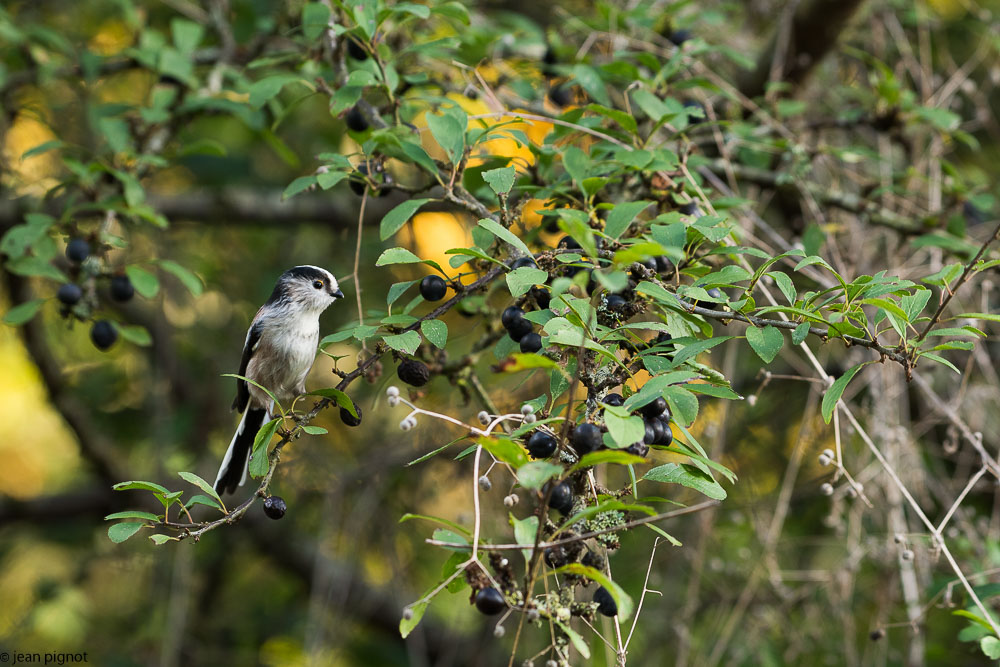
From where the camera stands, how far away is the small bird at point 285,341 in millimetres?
3133

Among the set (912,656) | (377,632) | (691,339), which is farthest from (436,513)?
(691,339)

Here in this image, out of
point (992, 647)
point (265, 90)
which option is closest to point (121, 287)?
point (265, 90)

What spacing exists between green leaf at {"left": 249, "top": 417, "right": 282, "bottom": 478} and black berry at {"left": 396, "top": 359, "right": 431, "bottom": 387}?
0.39 m

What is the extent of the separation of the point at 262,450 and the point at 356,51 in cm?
156

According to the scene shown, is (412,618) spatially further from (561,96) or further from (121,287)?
(561,96)

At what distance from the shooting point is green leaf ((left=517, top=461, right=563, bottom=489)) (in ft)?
4.85

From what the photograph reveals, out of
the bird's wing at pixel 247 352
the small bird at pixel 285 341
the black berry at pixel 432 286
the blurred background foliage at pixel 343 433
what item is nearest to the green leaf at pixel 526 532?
the black berry at pixel 432 286

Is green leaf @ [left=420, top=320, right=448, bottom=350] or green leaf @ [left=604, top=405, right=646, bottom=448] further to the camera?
green leaf @ [left=420, top=320, right=448, bottom=350]

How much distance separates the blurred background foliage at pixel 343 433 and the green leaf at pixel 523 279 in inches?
73.8

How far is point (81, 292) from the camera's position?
3.24m

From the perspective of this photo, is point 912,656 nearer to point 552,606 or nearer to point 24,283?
point 552,606

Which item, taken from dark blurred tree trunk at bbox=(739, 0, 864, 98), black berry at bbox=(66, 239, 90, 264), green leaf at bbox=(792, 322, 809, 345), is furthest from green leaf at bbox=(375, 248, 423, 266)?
dark blurred tree trunk at bbox=(739, 0, 864, 98)

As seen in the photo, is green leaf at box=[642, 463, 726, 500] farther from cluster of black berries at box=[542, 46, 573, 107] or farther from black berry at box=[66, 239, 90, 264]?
black berry at box=[66, 239, 90, 264]

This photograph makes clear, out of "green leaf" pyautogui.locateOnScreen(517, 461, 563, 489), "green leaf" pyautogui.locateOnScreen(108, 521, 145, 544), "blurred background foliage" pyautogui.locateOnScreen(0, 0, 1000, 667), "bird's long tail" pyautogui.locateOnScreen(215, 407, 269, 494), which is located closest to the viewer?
"green leaf" pyautogui.locateOnScreen(517, 461, 563, 489)
